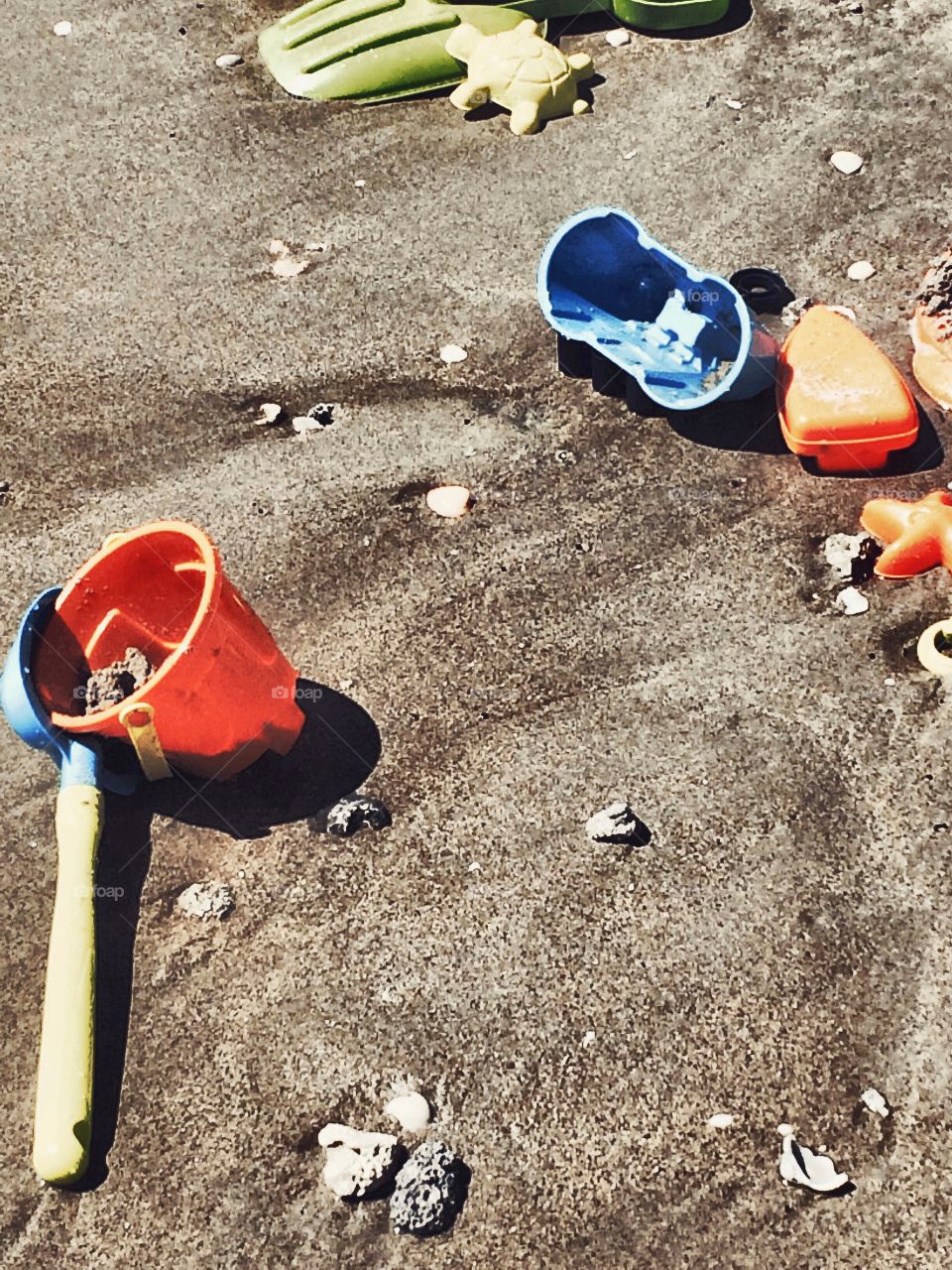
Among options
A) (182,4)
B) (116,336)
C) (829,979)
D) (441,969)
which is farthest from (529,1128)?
(182,4)

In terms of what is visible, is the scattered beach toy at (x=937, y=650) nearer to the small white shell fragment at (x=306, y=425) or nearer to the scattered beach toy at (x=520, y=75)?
the small white shell fragment at (x=306, y=425)

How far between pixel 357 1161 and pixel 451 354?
2.55 metres

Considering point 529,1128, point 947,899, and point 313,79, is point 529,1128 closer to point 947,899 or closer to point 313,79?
point 947,899

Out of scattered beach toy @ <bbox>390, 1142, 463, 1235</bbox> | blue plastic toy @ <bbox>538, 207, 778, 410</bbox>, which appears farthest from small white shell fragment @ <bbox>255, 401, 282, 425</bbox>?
scattered beach toy @ <bbox>390, 1142, 463, 1235</bbox>

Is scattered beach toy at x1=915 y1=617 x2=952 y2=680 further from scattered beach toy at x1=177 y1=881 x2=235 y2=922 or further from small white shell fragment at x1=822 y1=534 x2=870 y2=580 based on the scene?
scattered beach toy at x1=177 y1=881 x2=235 y2=922

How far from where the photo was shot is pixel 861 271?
4.53m

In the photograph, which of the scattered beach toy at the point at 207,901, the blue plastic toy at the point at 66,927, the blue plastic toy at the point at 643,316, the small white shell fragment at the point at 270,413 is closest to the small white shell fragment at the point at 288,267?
the small white shell fragment at the point at 270,413

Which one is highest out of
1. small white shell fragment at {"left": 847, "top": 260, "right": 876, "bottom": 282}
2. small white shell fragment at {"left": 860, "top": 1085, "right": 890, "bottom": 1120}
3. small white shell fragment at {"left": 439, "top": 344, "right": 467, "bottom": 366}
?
small white shell fragment at {"left": 439, "top": 344, "right": 467, "bottom": 366}

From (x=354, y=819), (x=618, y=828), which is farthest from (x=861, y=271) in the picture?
(x=354, y=819)

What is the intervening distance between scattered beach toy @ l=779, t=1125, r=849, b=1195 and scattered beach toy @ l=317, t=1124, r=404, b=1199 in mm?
790

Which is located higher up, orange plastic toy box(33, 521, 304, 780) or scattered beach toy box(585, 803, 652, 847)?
orange plastic toy box(33, 521, 304, 780)

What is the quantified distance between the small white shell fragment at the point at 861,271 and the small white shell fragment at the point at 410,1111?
3027 mm

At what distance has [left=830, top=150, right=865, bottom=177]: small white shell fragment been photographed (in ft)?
15.9

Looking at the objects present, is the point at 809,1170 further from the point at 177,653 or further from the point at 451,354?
the point at 451,354
